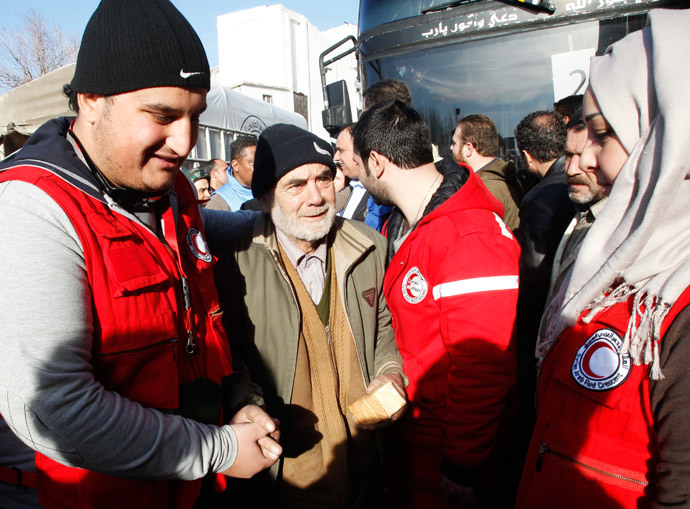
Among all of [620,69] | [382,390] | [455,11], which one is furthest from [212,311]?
[455,11]

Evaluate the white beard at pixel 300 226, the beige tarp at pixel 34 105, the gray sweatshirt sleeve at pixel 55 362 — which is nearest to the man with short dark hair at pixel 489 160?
the white beard at pixel 300 226

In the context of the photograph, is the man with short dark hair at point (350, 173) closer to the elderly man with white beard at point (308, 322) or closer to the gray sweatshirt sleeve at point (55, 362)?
the elderly man with white beard at point (308, 322)

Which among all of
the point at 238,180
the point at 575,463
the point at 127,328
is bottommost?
the point at 575,463

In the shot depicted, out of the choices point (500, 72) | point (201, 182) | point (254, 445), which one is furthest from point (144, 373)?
point (201, 182)

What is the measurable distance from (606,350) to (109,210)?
A: 1.49 meters

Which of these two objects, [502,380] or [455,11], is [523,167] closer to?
[455,11]

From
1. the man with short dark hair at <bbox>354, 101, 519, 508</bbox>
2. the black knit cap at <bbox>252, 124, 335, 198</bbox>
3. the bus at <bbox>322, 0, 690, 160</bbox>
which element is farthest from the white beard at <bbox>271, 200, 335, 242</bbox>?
the bus at <bbox>322, 0, 690, 160</bbox>

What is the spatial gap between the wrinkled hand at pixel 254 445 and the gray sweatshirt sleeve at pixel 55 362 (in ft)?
0.70

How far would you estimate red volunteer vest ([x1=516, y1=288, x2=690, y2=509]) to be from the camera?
1.13 m

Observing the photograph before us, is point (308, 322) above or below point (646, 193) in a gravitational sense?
below

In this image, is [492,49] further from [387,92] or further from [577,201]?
[577,201]

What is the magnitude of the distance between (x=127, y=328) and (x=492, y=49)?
3.53m

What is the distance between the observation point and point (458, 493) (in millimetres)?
1827

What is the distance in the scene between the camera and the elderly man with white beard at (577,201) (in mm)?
2002
